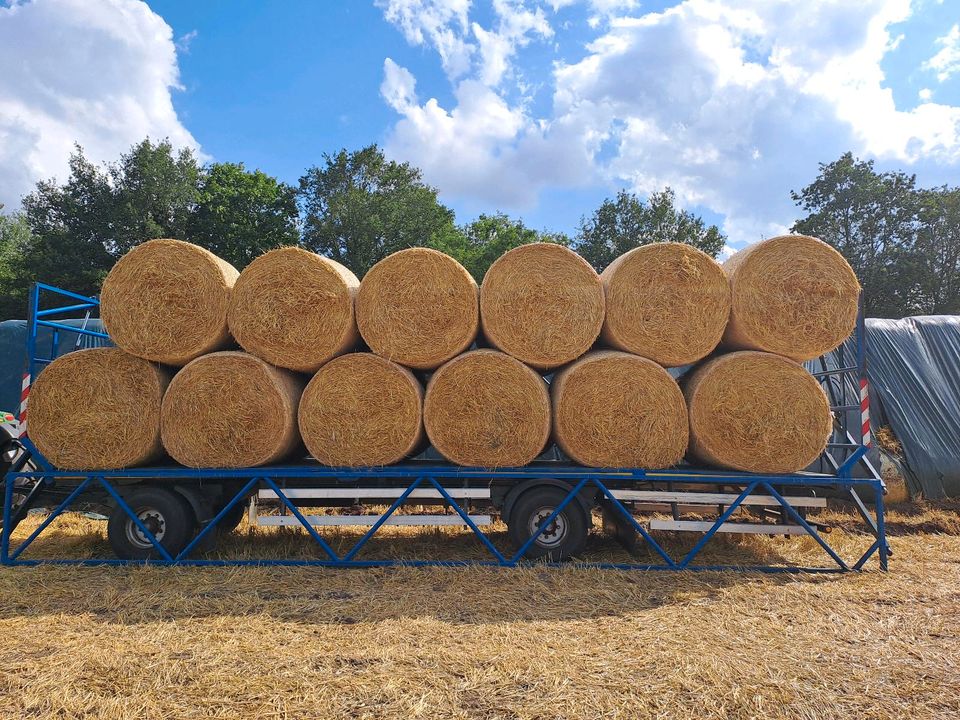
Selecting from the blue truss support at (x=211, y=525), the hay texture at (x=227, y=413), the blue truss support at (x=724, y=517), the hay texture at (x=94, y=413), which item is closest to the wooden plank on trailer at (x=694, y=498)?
the blue truss support at (x=724, y=517)

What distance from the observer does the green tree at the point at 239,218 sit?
25438 millimetres

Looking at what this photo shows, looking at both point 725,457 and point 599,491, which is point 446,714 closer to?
point 599,491

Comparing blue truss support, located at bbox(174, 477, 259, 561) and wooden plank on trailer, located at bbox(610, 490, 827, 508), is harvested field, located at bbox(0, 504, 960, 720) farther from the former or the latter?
wooden plank on trailer, located at bbox(610, 490, 827, 508)

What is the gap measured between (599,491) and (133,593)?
13.2 ft

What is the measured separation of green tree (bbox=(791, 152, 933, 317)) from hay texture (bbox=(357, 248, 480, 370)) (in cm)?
2068

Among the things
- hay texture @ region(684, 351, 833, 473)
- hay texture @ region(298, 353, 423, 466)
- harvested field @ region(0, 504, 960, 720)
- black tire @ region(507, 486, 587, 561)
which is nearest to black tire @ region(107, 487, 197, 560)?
harvested field @ region(0, 504, 960, 720)

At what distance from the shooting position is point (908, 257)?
21.6 metres

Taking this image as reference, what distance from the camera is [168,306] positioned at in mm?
5438

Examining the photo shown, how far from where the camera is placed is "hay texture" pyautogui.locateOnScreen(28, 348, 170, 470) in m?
5.46

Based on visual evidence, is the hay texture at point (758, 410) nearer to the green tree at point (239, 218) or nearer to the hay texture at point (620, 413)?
the hay texture at point (620, 413)

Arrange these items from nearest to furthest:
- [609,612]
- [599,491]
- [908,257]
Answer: [609,612] → [599,491] → [908,257]

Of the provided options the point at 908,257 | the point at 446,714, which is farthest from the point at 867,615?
the point at 908,257

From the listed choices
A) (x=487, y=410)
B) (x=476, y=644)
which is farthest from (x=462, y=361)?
(x=476, y=644)

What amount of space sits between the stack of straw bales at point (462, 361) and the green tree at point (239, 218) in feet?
65.6
